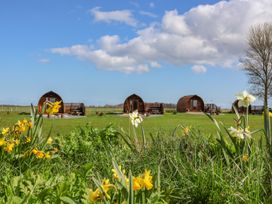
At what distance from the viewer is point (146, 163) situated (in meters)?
4.84

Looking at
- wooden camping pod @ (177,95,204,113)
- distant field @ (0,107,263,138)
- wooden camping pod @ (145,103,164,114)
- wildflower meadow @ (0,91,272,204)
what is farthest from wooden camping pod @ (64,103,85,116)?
wildflower meadow @ (0,91,272,204)

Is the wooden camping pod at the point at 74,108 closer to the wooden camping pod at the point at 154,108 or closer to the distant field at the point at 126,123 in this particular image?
the wooden camping pod at the point at 154,108

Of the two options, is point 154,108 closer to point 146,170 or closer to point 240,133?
point 240,133

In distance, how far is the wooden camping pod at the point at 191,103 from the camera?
60812mm

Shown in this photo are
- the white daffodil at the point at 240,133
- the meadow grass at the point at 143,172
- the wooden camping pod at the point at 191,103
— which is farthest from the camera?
the wooden camping pod at the point at 191,103

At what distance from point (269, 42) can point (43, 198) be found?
179ft

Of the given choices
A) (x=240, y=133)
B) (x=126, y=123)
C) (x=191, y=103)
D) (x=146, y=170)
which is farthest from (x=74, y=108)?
(x=146, y=170)

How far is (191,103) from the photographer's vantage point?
204 feet

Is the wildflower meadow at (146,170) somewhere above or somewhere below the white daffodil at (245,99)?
below

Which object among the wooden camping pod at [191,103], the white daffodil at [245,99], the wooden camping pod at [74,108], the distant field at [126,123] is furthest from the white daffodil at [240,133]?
the wooden camping pod at [191,103]

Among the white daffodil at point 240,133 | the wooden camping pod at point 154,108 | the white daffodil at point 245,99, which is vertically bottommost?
the white daffodil at point 240,133

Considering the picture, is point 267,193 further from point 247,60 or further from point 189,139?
point 247,60

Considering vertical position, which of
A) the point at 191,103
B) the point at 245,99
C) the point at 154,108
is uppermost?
the point at 191,103

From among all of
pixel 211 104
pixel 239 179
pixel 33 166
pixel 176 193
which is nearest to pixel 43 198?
pixel 176 193
